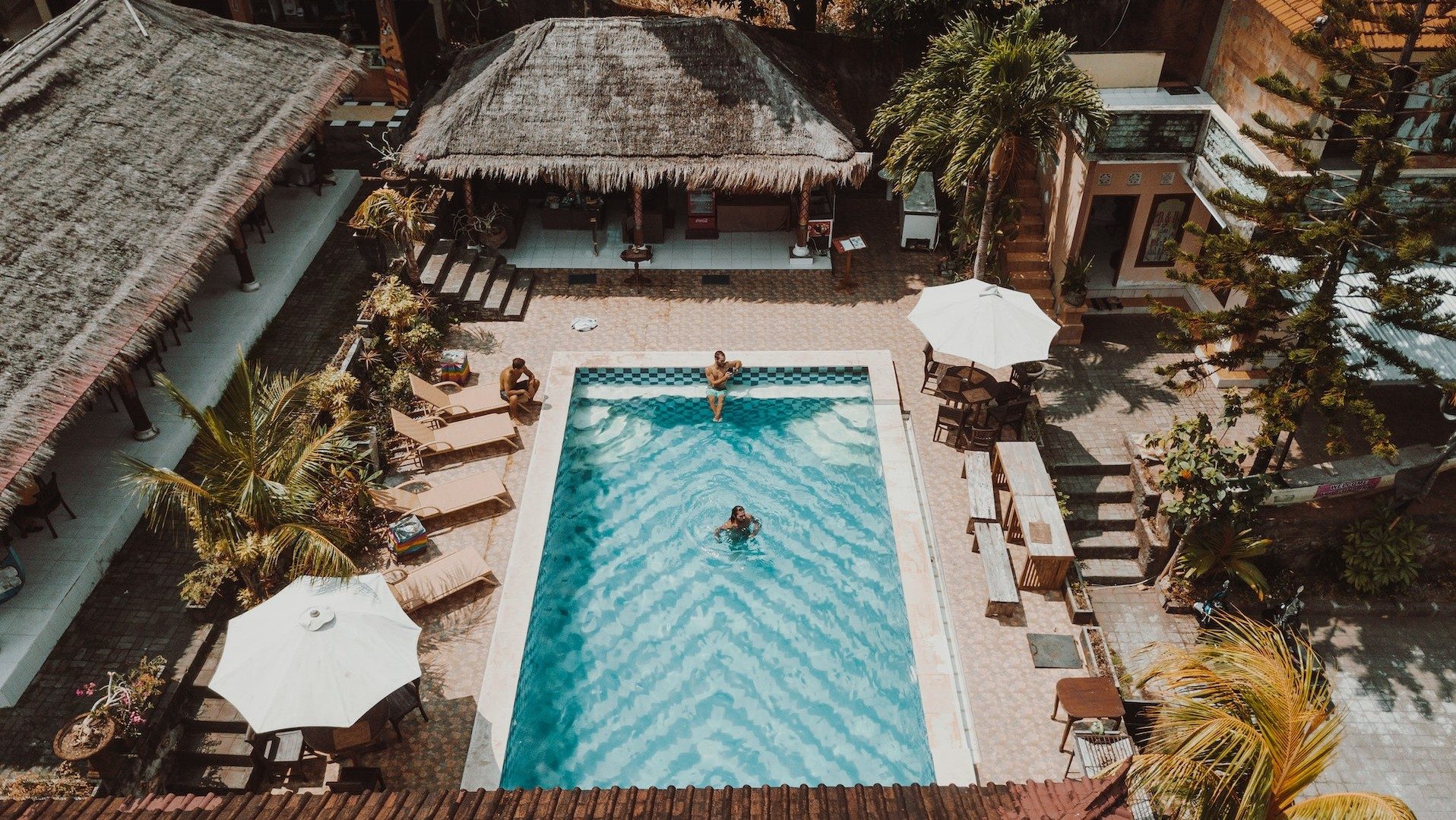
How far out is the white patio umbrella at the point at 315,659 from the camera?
33.6 ft

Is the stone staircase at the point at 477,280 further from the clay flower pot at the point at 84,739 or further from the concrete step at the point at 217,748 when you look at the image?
the clay flower pot at the point at 84,739

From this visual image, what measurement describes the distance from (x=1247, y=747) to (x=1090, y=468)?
9.13m

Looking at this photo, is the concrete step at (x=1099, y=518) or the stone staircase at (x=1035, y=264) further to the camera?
the stone staircase at (x=1035, y=264)

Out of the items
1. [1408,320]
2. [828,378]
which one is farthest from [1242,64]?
[828,378]

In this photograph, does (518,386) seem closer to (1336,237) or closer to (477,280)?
(477,280)

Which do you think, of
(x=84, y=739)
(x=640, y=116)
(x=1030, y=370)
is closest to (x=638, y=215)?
(x=640, y=116)

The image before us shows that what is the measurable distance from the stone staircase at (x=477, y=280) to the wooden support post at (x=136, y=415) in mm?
5355

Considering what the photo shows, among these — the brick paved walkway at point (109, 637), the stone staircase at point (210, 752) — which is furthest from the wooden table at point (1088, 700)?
the brick paved walkway at point (109, 637)

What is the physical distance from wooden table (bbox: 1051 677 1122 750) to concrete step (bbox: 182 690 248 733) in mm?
9723

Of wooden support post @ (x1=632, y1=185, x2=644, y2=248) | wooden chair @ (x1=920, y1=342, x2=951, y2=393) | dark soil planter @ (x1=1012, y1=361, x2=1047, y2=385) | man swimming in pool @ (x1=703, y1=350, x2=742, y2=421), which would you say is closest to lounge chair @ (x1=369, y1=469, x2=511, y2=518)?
man swimming in pool @ (x1=703, y1=350, x2=742, y2=421)

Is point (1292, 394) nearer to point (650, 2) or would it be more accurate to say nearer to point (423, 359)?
point (423, 359)

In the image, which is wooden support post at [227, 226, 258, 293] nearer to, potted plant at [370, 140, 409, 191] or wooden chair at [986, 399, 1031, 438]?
potted plant at [370, 140, 409, 191]

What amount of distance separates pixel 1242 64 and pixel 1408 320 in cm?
611

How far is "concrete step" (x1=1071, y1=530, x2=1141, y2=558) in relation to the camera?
49.3ft
